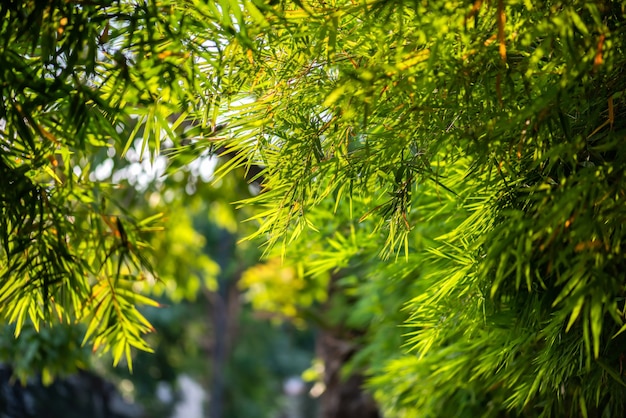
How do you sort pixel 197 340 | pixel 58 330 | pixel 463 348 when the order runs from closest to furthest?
pixel 463 348 < pixel 58 330 < pixel 197 340

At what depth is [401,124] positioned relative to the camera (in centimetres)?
95

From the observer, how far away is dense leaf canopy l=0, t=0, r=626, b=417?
0.84 m

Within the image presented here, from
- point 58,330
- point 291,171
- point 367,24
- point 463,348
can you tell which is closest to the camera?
point 367,24

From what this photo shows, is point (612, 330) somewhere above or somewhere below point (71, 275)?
below

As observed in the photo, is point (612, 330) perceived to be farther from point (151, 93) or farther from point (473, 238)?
point (151, 93)

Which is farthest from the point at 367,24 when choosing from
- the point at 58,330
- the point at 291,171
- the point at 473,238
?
the point at 58,330

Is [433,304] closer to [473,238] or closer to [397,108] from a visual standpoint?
[473,238]

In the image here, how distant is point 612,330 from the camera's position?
0.97 metres

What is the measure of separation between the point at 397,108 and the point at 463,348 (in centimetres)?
58

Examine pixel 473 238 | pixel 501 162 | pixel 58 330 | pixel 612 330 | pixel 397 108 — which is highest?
pixel 397 108

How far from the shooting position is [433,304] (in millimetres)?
1135

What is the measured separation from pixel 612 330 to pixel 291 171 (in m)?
0.50

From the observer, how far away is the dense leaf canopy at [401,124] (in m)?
0.84

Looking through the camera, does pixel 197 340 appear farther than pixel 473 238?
Yes
